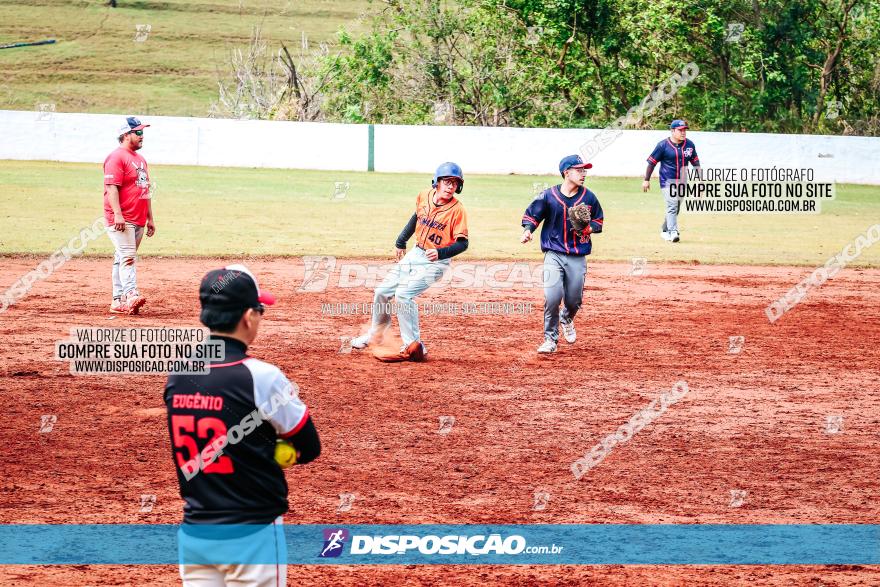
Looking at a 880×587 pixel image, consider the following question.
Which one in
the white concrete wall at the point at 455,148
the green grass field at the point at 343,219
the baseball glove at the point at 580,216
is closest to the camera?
the baseball glove at the point at 580,216

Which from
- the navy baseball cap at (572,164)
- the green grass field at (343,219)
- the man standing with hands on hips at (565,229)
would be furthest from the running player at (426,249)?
the green grass field at (343,219)

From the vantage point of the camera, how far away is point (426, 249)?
11.5m

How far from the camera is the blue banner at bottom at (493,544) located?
6.36 m

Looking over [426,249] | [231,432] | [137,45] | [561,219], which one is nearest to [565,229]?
[561,219]

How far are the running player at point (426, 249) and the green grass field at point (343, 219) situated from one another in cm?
844

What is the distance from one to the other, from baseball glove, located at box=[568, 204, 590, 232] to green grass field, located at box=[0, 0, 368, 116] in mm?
54476

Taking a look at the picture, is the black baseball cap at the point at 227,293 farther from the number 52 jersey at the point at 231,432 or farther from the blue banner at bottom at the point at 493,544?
the blue banner at bottom at the point at 493,544

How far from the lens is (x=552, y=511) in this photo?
7219 mm

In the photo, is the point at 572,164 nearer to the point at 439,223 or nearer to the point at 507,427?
the point at 439,223

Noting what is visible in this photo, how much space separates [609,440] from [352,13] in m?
81.2

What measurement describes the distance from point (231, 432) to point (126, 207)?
9.98 meters

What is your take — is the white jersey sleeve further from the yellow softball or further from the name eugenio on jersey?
the name eugenio on jersey

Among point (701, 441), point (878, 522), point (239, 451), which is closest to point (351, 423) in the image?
point (701, 441)

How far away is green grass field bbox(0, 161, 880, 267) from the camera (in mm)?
21125
